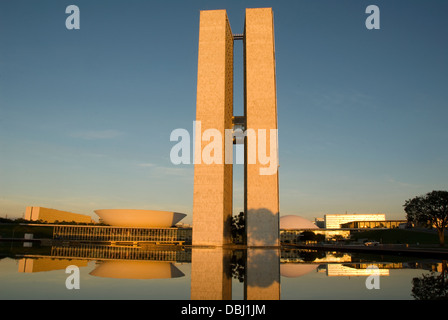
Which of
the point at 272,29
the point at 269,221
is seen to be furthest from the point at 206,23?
the point at 269,221

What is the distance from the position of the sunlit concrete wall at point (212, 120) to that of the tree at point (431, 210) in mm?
21167

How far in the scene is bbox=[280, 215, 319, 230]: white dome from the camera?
94.1m

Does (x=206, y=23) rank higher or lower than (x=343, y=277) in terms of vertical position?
higher

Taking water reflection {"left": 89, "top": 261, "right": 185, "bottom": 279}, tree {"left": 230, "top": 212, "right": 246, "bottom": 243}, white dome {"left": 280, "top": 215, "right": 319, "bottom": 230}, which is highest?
white dome {"left": 280, "top": 215, "right": 319, "bottom": 230}

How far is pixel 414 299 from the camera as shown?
24.0 feet

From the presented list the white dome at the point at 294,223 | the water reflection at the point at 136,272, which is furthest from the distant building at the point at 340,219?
the water reflection at the point at 136,272

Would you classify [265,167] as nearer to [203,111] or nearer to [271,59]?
[203,111]

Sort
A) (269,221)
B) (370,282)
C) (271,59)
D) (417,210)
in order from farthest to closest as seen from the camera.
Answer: (271,59) → (269,221) → (417,210) → (370,282)

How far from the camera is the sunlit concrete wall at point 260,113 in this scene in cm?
4438

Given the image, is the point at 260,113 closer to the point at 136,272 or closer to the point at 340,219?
the point at 136,272

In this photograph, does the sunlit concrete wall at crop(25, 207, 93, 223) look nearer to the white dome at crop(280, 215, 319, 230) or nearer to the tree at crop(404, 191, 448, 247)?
the white dome at crop(280, 215, 319, 230)

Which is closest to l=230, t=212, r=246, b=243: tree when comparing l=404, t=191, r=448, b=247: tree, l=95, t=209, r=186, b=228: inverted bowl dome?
l=95, t=209, r=186, b=228: inverted bowl dome

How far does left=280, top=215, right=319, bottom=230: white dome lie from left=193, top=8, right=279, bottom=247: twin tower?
154ft
